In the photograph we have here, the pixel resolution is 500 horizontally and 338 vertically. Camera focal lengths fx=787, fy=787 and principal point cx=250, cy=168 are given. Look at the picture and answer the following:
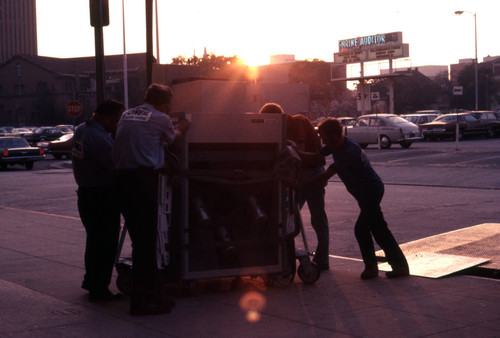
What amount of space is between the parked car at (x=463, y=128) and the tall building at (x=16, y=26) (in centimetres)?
13614

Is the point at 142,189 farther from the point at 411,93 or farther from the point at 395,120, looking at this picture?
the point at 411,93

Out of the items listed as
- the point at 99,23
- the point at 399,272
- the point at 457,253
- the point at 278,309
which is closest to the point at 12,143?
the point at 99,23

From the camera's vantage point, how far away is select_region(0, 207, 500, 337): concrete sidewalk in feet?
20.3

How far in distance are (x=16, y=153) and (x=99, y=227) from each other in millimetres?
31699

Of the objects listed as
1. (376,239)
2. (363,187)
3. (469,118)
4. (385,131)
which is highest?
(469,118)

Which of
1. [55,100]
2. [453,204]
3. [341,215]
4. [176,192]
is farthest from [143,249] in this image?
[55,100]

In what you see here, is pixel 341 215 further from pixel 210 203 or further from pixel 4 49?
pixel 4 49

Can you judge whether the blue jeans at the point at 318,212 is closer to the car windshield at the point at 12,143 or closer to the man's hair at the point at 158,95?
the man's hair at the point at 158,95

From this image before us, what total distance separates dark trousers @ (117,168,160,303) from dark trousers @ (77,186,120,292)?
0.70 m

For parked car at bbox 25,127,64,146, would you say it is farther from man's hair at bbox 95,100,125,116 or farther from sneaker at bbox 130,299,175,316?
sneaker at bbox 130,299,175,316

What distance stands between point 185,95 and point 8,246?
4.51 m

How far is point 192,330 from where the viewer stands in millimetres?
6242

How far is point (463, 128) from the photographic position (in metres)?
46.6

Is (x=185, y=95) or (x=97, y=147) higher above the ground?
(x=185, y=95)
